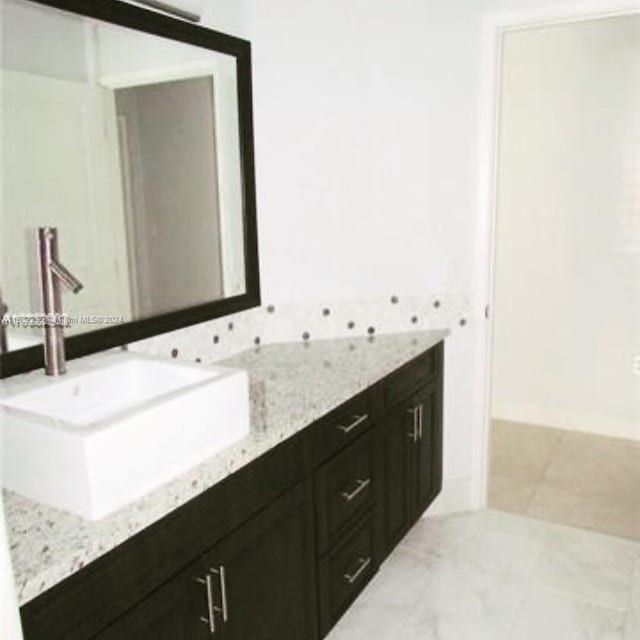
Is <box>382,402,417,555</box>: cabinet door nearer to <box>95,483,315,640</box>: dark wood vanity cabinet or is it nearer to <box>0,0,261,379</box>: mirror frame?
<box>95,483,315,640</box>: dark wood vanity cabinet

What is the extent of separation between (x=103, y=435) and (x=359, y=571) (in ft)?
4.11

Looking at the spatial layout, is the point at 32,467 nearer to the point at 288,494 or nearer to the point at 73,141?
the point at 288,494

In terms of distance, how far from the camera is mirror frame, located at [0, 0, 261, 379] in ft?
5.08

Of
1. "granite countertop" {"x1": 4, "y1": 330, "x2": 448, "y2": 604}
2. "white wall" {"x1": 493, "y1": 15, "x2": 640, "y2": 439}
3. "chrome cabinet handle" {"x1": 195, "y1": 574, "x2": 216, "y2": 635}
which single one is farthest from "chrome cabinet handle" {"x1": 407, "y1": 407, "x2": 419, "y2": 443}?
"white wall" {"x1": 493, "y1": 15, "x2": 640, "y2": 439}

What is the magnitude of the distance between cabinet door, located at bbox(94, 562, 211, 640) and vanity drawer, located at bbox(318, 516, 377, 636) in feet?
1.87

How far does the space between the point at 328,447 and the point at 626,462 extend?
216 centimetres

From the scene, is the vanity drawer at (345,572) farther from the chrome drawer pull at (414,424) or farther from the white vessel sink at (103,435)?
the white vessel sink at (103,435)

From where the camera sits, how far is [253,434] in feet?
4.85

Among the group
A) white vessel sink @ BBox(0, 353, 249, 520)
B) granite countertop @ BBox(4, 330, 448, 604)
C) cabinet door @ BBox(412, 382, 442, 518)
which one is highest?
white vessel sink @ BBox(0, 353, 249, 520)

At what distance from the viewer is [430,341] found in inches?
96.9

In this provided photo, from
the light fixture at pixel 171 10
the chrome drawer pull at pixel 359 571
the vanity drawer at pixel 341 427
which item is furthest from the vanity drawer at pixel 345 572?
the light fixture at pixel 171 10

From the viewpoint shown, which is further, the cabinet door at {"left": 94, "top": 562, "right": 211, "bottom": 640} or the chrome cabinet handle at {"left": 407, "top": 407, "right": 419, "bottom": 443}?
the chrome cabinet handle at {"left": 407, "top": 407, "right": 419, "bottom": 443}

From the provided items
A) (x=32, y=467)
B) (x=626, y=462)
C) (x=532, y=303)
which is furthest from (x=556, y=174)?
(x=32, y=467)

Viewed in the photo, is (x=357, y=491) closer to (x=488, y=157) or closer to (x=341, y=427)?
(x=341, y=427)
